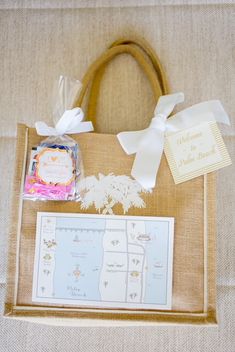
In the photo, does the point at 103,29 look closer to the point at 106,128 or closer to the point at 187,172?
the point at 106,128

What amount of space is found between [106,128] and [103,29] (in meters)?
0.19

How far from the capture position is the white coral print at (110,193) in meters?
0.57

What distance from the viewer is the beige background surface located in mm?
626

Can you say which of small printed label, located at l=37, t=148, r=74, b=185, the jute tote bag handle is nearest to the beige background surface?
the jute tote bag handle

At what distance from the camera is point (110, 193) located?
57 cm

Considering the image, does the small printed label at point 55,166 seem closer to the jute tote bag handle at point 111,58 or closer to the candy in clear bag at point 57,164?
the candy in clear bag at point 57,164

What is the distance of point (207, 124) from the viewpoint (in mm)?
589

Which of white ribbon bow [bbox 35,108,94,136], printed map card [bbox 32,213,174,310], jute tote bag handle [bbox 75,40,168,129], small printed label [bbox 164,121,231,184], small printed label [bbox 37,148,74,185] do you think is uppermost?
jute tote bag handle [bbox 75,40,168,129]

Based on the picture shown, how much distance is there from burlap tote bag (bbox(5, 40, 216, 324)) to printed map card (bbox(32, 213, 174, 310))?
1 cm

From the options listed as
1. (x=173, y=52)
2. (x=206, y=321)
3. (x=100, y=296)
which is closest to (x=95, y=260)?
(x=100, y=296)

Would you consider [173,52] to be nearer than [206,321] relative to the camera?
No

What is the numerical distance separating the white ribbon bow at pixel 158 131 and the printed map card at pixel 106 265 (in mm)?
81

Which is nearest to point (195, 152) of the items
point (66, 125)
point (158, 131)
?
point (158, 131)

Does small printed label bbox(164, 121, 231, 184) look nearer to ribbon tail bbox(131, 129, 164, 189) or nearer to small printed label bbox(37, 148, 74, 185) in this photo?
ribbon tail bbox(131, 129, 164, 189)
